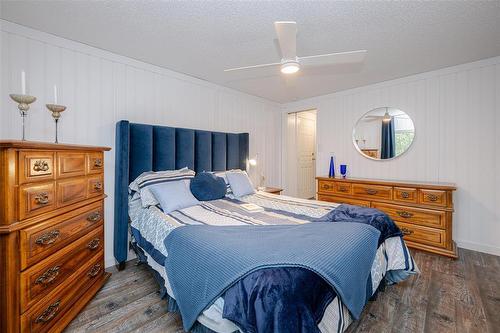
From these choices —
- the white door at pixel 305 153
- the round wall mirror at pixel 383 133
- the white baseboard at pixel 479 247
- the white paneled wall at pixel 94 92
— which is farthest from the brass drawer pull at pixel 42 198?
the white door at pixel 305 153

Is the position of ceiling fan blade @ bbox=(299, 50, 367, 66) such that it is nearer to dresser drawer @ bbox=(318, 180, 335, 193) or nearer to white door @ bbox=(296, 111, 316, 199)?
dresser drawer @ bbox=(318, 180, 335, 193)

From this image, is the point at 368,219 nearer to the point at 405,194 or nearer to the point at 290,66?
the point at 290,66

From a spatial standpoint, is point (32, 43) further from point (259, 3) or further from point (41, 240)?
point (259, 3)

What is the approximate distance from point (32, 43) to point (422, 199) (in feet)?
15.2

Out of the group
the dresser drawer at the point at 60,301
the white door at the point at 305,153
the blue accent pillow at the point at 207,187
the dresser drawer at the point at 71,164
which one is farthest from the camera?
the white door at the point at 305,153

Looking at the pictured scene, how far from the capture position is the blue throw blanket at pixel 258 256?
1109 mm

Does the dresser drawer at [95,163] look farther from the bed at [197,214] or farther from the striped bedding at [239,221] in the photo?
the striped bedding at [239,221]

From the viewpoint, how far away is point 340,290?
3.60ft

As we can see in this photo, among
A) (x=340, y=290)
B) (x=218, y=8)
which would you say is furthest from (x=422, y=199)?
(x=218, y=8)

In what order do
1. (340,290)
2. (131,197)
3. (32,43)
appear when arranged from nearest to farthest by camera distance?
1. (340,290)
2. (32,43)
3. (131,197)

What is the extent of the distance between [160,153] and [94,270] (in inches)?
54.1

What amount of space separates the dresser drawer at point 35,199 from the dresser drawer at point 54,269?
0.32 meters

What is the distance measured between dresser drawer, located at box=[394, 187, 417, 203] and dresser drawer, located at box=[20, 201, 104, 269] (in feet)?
11.8

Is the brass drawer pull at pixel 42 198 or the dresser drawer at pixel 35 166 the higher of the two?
the dresser drawer at pixel 35 166
